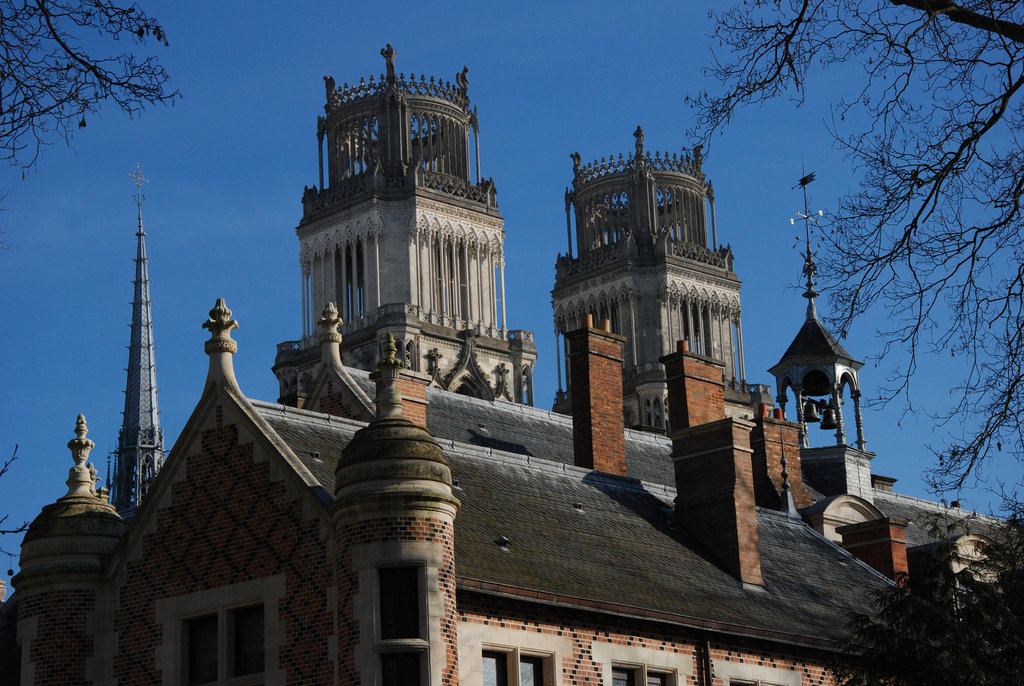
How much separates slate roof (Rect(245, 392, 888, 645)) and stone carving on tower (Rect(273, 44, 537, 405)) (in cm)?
6399

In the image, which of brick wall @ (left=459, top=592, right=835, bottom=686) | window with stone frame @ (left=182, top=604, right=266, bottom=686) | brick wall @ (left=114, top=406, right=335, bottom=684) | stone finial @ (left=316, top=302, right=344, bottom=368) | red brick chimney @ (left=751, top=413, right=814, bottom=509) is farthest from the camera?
red brick chimney @ (left=751, top=413, right=814, bottom=509)

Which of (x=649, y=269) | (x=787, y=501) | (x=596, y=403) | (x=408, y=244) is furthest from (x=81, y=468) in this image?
(x=649, y=269)

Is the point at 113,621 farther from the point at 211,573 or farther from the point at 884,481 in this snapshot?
the point at 884,481

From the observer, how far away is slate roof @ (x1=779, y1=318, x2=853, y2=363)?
4822 cm

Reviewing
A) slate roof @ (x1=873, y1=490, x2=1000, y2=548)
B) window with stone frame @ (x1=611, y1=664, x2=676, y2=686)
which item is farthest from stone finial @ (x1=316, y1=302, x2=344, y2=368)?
slate roof @ (x1=873, y1=490, x2=1000, y2=548)

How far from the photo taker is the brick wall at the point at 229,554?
23.0 meters

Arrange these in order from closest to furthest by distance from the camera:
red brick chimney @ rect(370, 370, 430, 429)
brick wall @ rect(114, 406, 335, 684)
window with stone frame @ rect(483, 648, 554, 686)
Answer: brick wall @ rect(114, 406, 335, 684) → window with stone frame @ rect(483, 648, 554, 686) → red brick chimney @ rect(370, 370, 430, 429)

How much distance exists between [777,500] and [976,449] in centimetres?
2340

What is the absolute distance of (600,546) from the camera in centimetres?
2805

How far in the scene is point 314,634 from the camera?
22906 millimetres

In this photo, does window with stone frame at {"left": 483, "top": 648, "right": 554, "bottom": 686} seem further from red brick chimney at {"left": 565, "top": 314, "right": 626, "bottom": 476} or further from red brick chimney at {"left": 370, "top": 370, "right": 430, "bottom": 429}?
red brick chimney at {"left": 565, "top": 314, "right": 626, "bottom": 476}

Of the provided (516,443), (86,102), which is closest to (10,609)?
(516,443)

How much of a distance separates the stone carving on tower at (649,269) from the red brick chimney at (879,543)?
7613 centimetres

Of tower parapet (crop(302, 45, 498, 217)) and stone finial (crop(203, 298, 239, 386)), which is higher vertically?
tower parapet (crop(302, 45, 498, 217))
